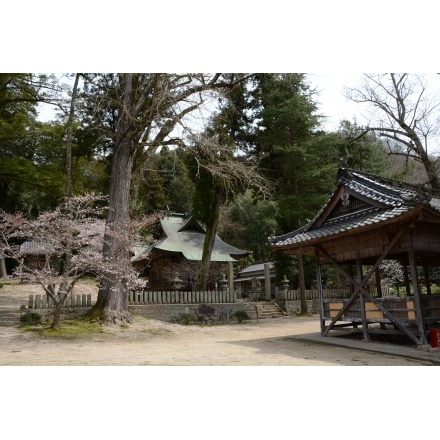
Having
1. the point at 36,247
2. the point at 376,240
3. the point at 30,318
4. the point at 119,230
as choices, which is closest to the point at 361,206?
the point at 376,240

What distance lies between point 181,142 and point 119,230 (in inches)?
107

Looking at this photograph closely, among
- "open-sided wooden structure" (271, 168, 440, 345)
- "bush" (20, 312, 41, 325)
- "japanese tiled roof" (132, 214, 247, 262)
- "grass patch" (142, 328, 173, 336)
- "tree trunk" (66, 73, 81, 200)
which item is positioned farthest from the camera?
"japanese tiled roof" (132, 214, 247, 262)

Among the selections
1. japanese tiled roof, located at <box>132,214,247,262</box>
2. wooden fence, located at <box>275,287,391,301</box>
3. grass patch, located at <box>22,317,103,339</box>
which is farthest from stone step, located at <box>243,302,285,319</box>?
grass patch, located at <box>22,317,103,339</box>

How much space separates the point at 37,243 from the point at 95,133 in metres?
4.27

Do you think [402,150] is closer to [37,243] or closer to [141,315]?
[141,315]

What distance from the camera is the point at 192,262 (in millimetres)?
16281

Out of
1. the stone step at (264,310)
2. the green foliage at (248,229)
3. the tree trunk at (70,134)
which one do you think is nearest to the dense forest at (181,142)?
the tree trunk at (70,134)

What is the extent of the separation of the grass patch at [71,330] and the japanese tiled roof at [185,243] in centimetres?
682

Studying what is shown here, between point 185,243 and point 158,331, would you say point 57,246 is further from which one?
point 185,243

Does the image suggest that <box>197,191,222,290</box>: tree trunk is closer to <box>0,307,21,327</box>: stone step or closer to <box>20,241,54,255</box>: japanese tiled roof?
<box>0,307,21,327</box>: stone step

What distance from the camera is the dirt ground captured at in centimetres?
556

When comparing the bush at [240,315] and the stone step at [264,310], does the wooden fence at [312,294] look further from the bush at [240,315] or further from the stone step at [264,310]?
the bush at [240,315]

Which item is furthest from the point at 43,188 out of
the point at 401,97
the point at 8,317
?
the point at 401,97

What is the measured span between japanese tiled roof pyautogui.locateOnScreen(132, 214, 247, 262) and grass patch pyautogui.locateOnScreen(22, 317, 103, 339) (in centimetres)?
682
